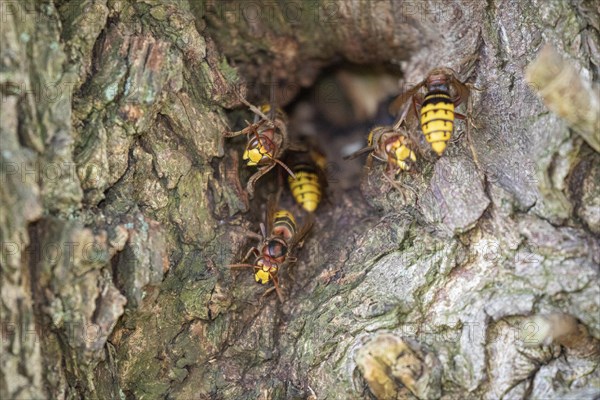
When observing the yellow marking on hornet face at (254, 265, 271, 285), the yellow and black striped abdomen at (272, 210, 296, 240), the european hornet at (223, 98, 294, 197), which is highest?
the european hornet at (223, 98, 294, 197)

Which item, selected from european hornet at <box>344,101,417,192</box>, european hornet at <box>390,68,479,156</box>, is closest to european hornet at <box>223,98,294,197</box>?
european hornet at <box>344,101,417,192</box>

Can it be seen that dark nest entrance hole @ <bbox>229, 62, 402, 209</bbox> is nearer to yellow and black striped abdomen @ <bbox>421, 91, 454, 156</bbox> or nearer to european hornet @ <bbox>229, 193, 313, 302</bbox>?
european hornet @ <bbox>229, 193, 313, 302</bbox>

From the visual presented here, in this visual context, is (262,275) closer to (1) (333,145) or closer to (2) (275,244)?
(2) (275,244)

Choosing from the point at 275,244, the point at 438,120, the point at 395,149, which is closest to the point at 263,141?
the point at 275,244

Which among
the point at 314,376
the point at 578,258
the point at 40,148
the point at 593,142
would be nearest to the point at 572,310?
the point at 578,258

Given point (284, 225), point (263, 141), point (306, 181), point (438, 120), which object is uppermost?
point (438, 120)
